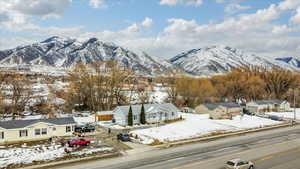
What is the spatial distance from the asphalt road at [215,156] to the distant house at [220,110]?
22.6 metres

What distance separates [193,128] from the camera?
50.6 metres

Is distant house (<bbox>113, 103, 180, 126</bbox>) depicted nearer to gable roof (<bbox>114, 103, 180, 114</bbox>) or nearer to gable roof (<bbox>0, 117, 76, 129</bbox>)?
gable roof (<bbox>114, 103, 180, 114</bbox>)

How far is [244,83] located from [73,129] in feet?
252

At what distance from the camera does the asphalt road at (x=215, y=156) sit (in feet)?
91.1

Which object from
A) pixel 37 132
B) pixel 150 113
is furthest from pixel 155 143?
pixel 150 113

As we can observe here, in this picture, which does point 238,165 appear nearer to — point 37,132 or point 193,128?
point 193,128

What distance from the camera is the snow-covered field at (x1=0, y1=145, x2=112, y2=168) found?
1166 inches

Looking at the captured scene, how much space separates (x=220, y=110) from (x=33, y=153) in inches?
1884

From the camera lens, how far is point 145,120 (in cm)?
5778

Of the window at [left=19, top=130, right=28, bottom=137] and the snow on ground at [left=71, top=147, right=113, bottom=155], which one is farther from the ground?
the window at [left=19, top=130, right=28, bottom=137]

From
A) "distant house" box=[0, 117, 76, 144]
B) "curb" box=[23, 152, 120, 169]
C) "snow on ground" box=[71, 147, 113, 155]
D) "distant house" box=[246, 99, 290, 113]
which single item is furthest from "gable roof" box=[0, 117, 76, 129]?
"distant house" box=[246, 99, 290, 113]

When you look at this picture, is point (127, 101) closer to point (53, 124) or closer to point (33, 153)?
point (53, 124)

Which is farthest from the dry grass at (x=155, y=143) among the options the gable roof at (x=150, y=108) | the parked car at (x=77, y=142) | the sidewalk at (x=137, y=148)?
the gable roof at (x=150, y=108)

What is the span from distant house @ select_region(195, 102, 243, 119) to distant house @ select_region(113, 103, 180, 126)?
413 inches
